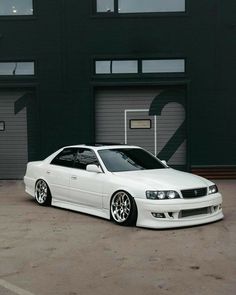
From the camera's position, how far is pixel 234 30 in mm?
15664

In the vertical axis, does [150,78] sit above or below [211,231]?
above

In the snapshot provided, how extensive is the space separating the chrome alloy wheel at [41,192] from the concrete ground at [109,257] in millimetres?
1150

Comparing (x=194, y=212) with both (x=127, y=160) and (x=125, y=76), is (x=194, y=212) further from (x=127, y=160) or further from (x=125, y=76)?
(x=125, y=76)

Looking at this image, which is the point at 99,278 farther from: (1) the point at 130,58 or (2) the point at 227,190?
(1) the point at 130,58

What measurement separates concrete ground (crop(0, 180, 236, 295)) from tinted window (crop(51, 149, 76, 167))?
122 cm

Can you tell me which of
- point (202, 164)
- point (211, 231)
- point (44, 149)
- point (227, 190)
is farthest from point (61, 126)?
point (211, 231)

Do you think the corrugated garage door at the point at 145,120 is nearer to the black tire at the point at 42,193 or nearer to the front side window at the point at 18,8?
the front side window at the point at 18,8

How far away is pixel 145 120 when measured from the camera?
1622cm

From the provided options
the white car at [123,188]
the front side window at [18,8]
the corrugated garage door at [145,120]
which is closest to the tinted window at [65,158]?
the white car at [123,188]

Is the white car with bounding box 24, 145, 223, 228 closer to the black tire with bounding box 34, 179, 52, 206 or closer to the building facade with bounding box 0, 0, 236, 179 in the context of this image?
the black tire with bounding box 34, 179, 52, 206

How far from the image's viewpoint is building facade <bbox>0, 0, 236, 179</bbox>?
15781 millimetres

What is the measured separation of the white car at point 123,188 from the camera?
8750 mm

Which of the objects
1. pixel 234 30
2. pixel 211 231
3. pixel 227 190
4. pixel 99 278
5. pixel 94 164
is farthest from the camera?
pixel 234 30

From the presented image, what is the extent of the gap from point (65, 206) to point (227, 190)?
15.5ft
